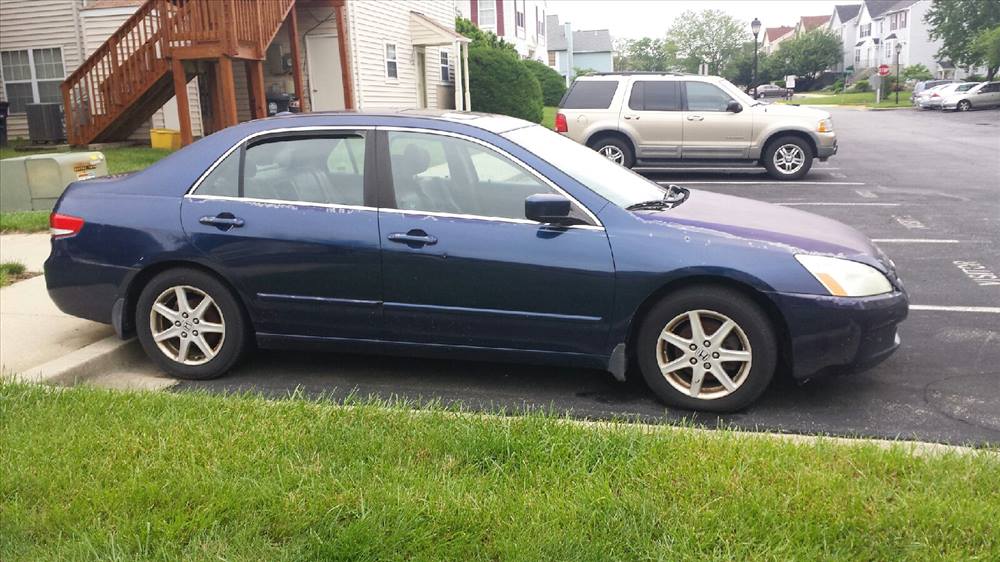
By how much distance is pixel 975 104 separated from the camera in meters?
42.9

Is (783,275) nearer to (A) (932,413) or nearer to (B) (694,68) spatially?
(A) (932,413)

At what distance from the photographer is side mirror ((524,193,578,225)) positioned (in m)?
4.70

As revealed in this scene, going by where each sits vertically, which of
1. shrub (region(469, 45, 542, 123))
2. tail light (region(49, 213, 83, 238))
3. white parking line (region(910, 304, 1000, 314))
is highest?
shrub (region(469, 45, 542, 123))

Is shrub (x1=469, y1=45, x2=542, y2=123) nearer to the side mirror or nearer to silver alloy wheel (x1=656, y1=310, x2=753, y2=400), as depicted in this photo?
the side mirror

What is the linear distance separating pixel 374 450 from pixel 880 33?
9017 cm

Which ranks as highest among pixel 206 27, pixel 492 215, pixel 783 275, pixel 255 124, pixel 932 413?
pixel 206 27

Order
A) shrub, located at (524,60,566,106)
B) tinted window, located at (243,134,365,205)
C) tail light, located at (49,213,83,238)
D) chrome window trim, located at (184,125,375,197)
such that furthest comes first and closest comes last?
shrub, located at (524,60,566,106) < tail light, located at (49,213,83,238) < chrome window trim, located at (184,125,375,197) < tinted window, located at (243,134,365,205)

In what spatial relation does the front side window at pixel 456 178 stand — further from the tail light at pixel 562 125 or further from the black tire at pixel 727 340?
the tail light at pixel 562 125

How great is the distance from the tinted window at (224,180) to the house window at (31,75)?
1809 centimetres

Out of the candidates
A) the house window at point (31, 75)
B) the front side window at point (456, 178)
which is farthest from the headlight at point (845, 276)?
the house window at point (31, 75)

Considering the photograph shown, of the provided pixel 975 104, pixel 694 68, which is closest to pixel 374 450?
pixel 975 104

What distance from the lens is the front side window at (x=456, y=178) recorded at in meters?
4.97

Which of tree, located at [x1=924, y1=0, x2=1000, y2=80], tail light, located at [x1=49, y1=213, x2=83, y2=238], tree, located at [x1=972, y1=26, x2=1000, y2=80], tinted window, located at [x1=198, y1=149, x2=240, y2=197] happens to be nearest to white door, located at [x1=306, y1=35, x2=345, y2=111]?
tail light, located at [x1=49, y1=213, x2=83, y2=238]

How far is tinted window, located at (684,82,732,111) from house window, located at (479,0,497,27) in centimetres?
2959
